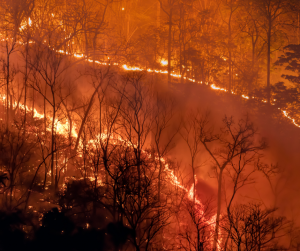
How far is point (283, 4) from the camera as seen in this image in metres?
26.5

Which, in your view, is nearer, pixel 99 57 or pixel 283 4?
pixel 283 4

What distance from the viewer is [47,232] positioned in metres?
14.4

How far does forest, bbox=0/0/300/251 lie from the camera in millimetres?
16219

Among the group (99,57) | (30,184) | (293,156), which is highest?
(99,57)

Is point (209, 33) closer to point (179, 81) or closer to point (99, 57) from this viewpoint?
point (179, 81)

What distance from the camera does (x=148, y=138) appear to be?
2659 cm

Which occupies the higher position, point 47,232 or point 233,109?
point 233,109

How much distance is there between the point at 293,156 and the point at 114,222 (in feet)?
53.0

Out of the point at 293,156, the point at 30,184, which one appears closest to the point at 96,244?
the point at 30,184

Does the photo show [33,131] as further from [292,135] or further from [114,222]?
[292,135]

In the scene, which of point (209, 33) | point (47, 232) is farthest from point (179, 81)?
point (47, 232)

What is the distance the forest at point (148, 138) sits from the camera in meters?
16.2

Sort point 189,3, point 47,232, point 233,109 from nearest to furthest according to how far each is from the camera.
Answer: point 47,232, point 233,109, point 189,3

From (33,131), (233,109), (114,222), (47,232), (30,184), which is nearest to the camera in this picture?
(47,232)
